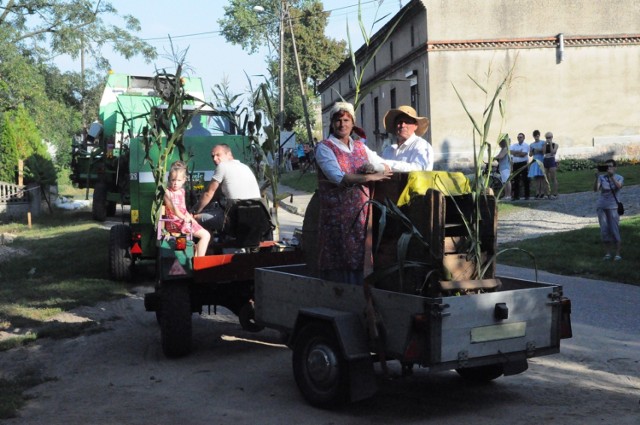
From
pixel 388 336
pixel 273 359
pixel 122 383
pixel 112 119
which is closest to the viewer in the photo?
pixel 388 336

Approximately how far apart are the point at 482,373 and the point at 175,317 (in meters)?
2.87

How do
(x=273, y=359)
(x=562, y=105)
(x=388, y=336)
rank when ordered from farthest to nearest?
(x=562, y=105) < (x=273, y=359) < (x=388, y=336)

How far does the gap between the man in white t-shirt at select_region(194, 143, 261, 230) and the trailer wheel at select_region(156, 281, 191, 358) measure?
1383 millimetres

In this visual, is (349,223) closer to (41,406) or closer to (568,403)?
(568,403)

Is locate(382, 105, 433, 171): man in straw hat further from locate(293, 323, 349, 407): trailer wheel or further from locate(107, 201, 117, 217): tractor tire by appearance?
locate(107, 201, 117, 217): tractor tire

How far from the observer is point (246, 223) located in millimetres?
8789

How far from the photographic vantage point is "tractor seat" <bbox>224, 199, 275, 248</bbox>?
8.77 meters

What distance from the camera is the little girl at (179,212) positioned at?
8711 millimetres

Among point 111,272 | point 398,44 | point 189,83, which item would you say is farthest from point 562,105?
point 111,272

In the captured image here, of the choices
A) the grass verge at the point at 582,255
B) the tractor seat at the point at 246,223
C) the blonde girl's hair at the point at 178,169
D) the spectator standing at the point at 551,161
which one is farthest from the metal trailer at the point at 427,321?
the spectator standing at the point at 551,161

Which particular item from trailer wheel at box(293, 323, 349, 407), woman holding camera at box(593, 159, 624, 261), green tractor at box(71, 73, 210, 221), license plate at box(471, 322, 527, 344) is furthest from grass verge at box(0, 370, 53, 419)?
green tractor at box(71, 73, 210, 221)

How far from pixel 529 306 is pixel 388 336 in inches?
40.3

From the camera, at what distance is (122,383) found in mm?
6949

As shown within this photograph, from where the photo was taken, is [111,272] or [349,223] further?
[111,272]
